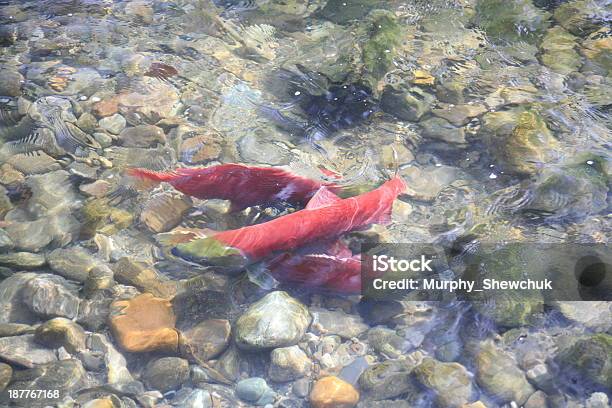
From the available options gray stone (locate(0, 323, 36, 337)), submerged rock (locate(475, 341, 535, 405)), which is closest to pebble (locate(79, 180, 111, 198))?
gray stone (locate(0, 323, 36, 337))

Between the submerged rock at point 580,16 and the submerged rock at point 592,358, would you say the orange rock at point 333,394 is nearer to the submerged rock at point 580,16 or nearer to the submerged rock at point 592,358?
the submerged rock at point 592,358

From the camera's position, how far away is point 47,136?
5.01m

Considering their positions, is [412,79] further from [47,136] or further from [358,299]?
[47,136]

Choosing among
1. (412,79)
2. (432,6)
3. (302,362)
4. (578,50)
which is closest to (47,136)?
(302,362)

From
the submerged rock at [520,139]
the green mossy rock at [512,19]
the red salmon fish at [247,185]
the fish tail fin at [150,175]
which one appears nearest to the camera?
the red salmon fish at [247,185]

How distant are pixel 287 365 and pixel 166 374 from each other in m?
0.74

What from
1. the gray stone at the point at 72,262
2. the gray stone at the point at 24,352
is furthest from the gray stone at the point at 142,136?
the gray stone at the point at 24,352

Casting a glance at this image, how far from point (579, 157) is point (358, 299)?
90.9 inches

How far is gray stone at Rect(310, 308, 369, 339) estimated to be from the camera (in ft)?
12.5

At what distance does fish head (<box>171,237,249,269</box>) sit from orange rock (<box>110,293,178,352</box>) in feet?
1.18

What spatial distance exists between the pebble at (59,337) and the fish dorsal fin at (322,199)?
1.72 meters

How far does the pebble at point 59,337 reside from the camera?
12.0ft

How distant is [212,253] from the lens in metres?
3.79

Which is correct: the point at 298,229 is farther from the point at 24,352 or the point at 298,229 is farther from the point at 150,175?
the point at 24,352
